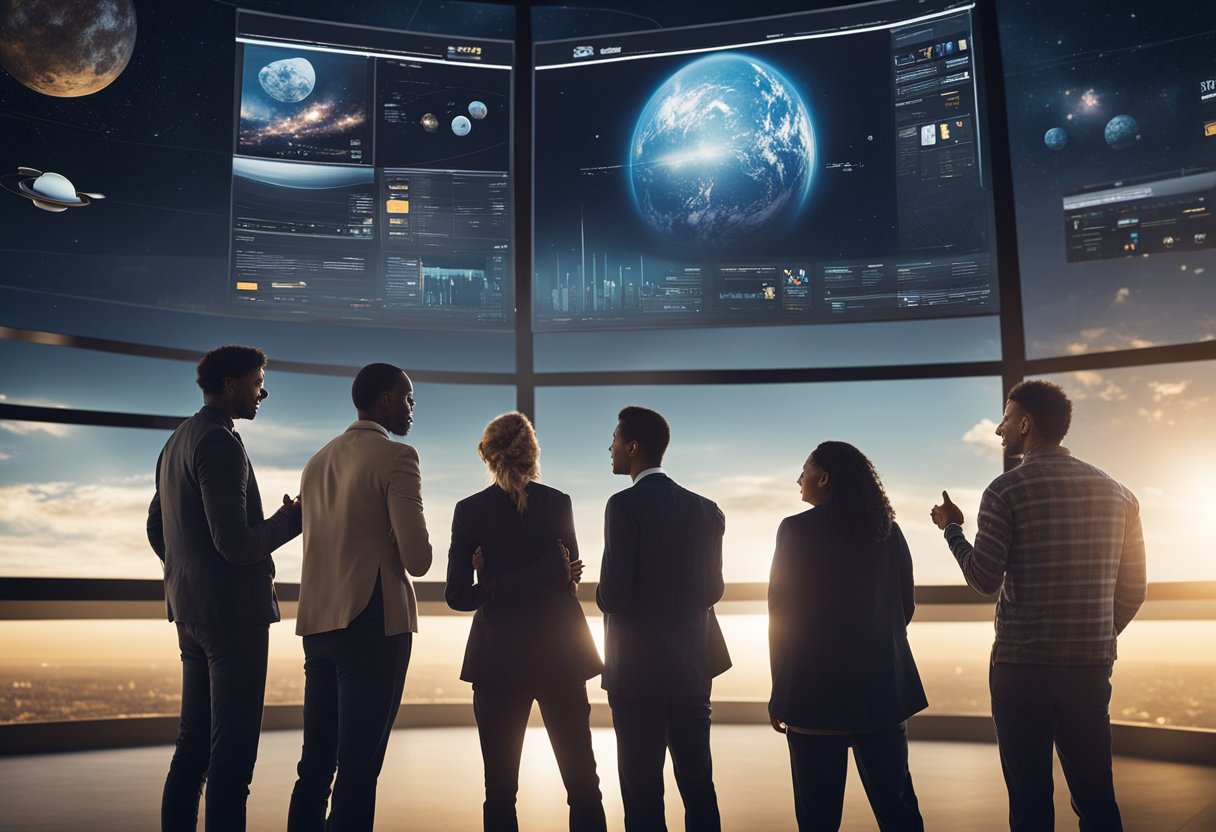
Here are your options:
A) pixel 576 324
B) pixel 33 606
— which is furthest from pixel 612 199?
pixel 33 606

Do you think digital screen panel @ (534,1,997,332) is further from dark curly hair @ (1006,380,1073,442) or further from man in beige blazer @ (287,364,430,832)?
man in beige blazer @ (287,364,430,832)

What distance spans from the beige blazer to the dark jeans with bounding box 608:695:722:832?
58 cm

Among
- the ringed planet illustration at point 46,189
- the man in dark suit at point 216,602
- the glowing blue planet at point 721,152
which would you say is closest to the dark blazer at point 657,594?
the man in dark suit at point 216,602

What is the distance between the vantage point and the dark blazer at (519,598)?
7.87 feet

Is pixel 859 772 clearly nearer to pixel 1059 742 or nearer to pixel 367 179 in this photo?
pixel 1059 742

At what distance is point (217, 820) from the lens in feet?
7.59

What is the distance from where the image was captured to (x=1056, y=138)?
4.81 metres

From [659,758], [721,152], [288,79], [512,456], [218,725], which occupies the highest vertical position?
[288,79]

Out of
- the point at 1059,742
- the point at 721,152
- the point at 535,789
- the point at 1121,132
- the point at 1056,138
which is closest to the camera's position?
the point at 1059,742

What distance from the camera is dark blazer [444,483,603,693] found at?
240 centimetres

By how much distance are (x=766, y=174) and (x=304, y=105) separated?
2.42 meters

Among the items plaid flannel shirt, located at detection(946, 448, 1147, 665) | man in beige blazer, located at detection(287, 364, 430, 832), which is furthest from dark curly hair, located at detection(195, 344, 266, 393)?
plaid flannel shirt, located at detection(946, 448, 1147, 665)

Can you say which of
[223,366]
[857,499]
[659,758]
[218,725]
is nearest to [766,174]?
[857,499]

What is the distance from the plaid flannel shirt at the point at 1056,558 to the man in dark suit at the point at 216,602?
5.50 feet
